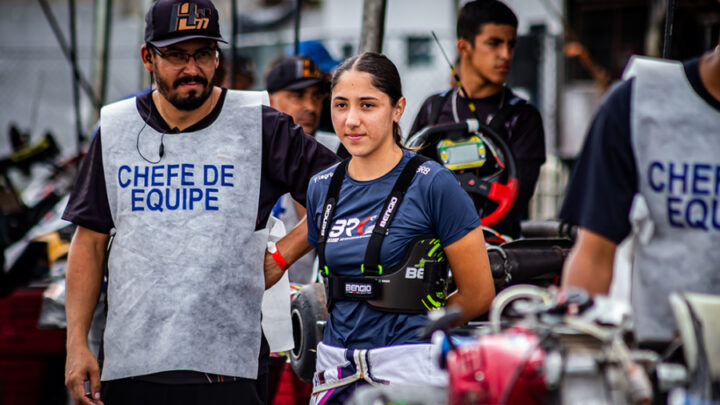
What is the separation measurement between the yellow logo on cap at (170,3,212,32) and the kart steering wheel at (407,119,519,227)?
1.04 m

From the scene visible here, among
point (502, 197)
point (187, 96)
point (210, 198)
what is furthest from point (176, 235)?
point (502, 197)

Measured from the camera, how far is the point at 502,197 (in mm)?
3596

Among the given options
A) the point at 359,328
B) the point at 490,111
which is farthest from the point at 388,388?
the point at 490,111

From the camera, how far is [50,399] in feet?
19.0

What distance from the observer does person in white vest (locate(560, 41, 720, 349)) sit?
1987 millimetres

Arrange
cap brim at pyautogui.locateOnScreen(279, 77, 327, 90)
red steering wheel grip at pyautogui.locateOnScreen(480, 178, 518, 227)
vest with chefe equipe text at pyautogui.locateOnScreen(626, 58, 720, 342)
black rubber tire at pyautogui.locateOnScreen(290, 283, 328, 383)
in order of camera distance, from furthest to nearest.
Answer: cap brim at pyautogui.locateOnScreen(279, 77, 327, 90)
red steering wheel grip at pyautogui.locateOnScreen(480, 178, 518, 227)
black rubber tire at pyautogui.locateOnScreen(290, 283, 328, 383)
vest with chefe equipe text at pyautogui.locateOnScreen(626, 58, 720, 342)

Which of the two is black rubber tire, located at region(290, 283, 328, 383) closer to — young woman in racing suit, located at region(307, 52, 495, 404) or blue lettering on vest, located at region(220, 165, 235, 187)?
young woman in racing suit, located at region(307, 52, 495, 404)

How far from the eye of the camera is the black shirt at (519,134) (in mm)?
3900

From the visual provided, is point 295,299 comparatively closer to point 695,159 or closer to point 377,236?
point 377,236

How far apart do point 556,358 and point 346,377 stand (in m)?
1.23

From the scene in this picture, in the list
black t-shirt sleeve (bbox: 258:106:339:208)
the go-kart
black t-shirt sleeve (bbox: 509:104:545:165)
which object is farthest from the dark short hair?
the go-kart

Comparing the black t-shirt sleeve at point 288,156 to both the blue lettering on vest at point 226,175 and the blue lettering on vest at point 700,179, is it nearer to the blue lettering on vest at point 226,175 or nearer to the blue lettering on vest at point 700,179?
the blue lettering on vest at point 226,175

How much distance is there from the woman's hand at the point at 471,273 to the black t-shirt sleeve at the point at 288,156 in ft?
2.47

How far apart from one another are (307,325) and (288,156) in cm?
69
